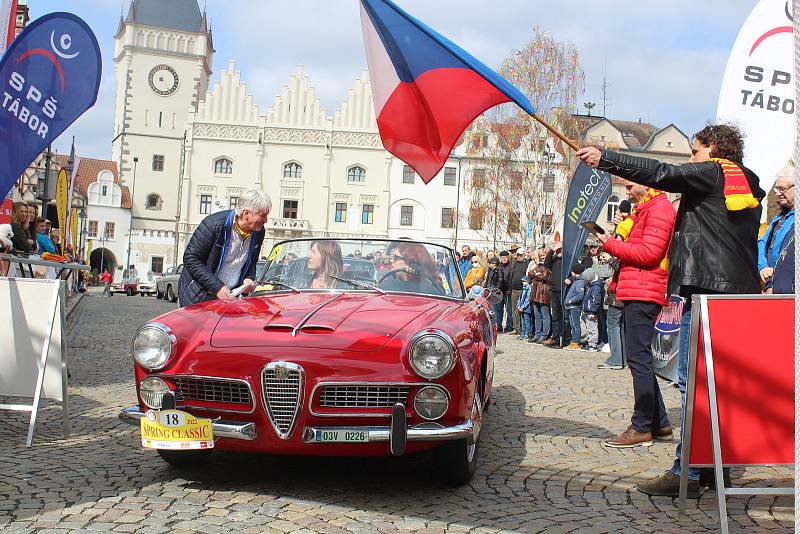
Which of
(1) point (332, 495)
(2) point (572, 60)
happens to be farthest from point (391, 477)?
(2) point (572, 60)

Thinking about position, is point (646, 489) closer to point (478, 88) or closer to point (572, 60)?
point (478, 88)

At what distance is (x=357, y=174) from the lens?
210 feet

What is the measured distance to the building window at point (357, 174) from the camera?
64.0 meters

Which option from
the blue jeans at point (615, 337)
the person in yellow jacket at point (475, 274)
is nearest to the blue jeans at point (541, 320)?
Result: the person in yellow jacket at point (475, 274)

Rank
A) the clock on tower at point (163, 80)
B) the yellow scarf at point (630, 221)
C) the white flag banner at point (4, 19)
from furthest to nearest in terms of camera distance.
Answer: the clock on tower at point (163, 80), the white flag banner at point (4, 19), the yellow scarf at point (630, 221)

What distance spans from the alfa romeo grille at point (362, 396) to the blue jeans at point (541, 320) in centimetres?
1166

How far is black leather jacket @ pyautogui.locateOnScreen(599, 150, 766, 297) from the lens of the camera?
4336 millimetres

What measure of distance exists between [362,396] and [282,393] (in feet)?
1.35

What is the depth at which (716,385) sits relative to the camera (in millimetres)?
3766

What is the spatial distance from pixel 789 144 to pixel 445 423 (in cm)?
494

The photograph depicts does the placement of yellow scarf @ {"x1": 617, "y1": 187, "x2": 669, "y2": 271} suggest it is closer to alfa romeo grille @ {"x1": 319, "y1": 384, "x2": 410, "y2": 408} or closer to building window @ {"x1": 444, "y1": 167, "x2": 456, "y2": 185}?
alfa romeo grille @ {"x1": 319, "y1": 384, "x2": 410, "y2": 408}

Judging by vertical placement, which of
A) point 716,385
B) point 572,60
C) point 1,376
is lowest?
point 1,376

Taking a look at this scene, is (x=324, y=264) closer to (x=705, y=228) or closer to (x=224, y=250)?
(x=224, y=250)

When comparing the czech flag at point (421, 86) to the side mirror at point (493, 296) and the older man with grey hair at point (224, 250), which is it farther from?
the older man with grey hair at point (224, 250)
